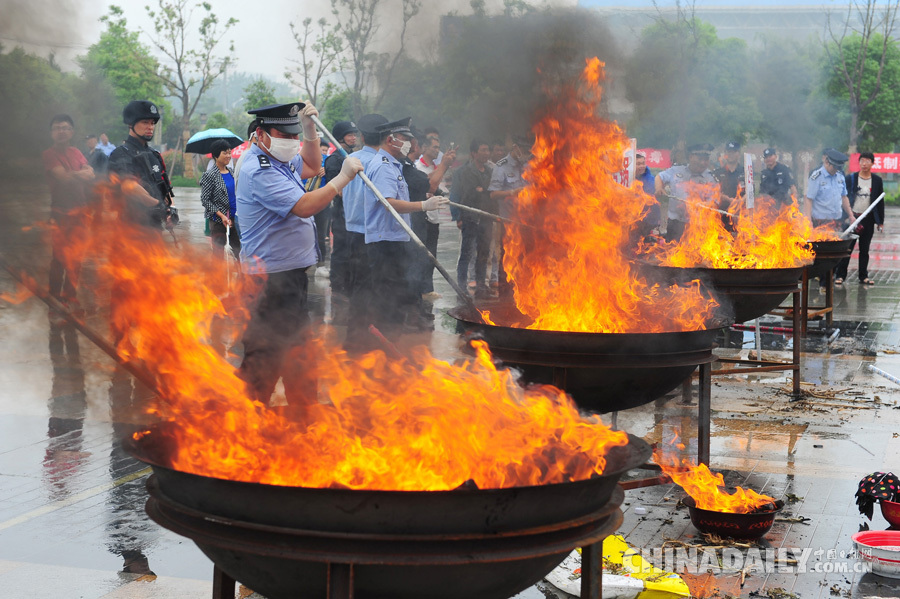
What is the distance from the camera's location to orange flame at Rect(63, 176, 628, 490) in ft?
10.4

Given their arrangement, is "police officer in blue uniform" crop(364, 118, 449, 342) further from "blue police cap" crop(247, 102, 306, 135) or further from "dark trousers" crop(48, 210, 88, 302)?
"dark trousers" crop(48, 210, 88, 302)

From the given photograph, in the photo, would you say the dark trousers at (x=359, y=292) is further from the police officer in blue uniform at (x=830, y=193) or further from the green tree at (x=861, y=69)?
A: the green tree at (x=861, y=69)

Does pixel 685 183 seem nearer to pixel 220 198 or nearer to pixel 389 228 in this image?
pixel 389 228

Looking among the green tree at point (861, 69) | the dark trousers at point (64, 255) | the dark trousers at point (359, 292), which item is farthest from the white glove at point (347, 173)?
the green tree at point (861, 69)

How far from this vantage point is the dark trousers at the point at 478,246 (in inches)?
534

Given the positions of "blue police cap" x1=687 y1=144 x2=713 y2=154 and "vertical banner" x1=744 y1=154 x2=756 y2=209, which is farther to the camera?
"blue police cap" x1=687 y1=144 x2=713 y2=154

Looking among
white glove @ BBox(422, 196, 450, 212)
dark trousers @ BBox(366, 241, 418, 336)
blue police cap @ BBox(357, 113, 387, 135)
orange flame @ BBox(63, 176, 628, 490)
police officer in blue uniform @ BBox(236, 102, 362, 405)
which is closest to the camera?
orange flame @ BBox(63, 176, 628, 490)

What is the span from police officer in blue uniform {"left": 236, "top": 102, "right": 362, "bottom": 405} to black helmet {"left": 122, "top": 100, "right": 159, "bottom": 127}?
6.92 feet

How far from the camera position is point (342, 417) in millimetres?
3553

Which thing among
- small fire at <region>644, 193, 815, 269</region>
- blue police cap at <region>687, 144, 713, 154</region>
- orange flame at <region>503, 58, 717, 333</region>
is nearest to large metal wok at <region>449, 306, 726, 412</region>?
orange flame at <region>503, 58, 717, 333</region>

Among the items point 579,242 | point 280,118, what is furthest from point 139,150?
point 579,242

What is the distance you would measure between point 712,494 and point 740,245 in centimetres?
416

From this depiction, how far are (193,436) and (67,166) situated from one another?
3.95 ft

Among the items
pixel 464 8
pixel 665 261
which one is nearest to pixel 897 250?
pixel 665 261
